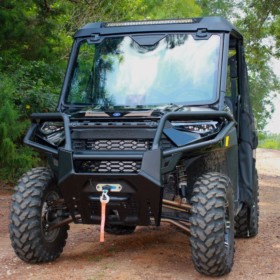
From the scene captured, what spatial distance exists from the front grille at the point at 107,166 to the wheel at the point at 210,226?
55 centimetres

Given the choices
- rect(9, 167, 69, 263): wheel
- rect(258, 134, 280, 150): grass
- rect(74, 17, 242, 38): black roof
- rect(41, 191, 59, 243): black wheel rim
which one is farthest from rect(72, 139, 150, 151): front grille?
rect(258, 134, 280, 150): grass

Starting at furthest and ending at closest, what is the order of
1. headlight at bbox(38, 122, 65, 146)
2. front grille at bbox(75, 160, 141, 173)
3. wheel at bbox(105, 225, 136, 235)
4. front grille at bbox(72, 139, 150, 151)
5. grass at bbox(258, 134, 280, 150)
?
1. grass at bbox(258, 134, 280, 150)
2. wheel at bbox(105, 225, 136, 235)
3. headlight at bbox(38, 122, 65, 146)
4. front grille at bbox(72, 139, 150, 151)
5. front grille at bbox(75, 160, 141, 173)

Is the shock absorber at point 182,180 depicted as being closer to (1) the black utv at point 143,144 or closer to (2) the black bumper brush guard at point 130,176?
(1) the black utv at point 143,144

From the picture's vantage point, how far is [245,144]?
21.7ft

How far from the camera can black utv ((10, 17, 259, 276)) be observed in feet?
16.5

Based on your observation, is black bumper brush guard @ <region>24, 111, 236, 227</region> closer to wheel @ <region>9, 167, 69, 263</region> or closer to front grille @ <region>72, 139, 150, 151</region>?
front grille @ <region>72, 139, 150, 151</region>

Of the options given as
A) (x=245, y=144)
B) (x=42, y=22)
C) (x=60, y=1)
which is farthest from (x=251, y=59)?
(x=245, y=144)

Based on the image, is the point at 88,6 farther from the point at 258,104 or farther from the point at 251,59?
the point at 258,104

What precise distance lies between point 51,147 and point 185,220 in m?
1.33

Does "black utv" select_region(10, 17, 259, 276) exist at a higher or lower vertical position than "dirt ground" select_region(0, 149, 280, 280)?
higher

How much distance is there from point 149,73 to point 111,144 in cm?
106

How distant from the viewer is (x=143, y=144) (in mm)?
5164

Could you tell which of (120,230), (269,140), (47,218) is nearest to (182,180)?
(47,218)

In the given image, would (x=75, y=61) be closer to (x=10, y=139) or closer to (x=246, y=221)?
(x=246, y=221)
